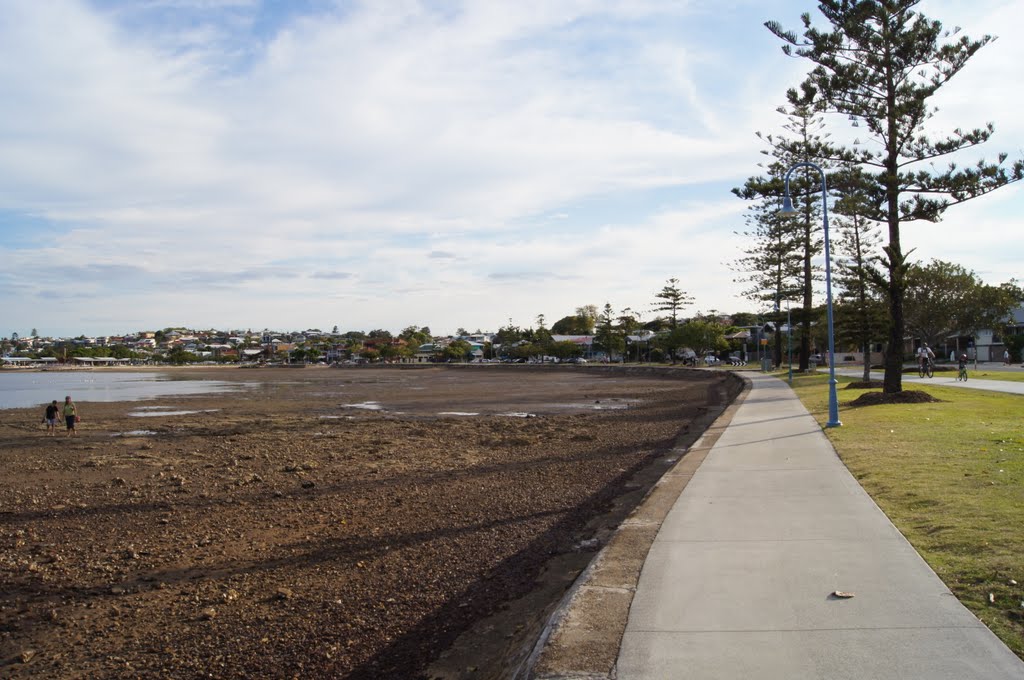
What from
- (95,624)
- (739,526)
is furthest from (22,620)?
(739,526)

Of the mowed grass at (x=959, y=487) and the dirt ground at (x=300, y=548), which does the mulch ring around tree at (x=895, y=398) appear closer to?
the mowed grass at (x=959, y=487)

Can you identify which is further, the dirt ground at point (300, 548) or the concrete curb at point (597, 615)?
the dirt ground at point (300, 548)

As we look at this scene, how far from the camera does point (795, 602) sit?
180 inches

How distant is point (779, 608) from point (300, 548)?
5414mm

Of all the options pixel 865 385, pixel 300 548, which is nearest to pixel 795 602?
pixel 300 548

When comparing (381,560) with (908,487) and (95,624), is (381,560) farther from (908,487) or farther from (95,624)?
(908,487)

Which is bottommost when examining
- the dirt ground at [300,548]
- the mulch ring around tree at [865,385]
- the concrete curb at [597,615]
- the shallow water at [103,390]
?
the shallow water at [103,390]

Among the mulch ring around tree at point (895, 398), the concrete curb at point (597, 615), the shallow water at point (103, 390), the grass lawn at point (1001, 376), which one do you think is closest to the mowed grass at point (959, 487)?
the mulch ring around tree at point (895, 398)

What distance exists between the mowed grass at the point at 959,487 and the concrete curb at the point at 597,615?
2.05 m

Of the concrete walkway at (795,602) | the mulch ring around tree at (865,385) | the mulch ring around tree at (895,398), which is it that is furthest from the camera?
the mulch ring around tree at (865,385)

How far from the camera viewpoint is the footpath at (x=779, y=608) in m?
3.66

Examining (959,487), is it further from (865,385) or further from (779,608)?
(865,385)

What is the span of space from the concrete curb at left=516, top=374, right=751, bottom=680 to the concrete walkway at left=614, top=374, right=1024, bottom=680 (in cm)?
8

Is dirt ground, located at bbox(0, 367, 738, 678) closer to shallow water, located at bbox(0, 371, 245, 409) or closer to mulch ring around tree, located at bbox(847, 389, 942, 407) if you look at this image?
mulch ring around tree, located at bbox(847, 389, 942, 407)
